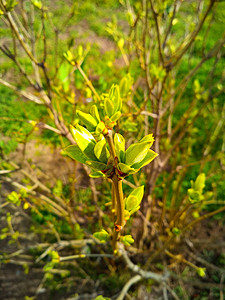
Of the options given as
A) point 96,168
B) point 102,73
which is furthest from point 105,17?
point 96,168

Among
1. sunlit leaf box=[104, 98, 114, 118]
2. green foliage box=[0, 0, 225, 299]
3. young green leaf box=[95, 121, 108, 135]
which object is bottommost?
green foliage box=[0, 0, 225, 299]

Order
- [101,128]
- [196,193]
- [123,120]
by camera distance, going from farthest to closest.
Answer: [123,120] → [196,193] → [101,128]

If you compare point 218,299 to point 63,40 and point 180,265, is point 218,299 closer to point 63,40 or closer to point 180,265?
point 180,265

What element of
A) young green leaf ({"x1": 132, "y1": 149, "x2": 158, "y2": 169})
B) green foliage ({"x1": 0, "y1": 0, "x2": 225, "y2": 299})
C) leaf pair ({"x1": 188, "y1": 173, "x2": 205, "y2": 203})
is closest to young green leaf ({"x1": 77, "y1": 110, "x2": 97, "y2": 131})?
green foliage ({"x1": 0, "y1": 0, "x2": 225, "y2": 299})

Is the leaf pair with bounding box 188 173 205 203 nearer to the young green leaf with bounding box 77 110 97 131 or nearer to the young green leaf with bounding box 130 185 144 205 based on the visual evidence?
the young green leaf with bounding box 130 185 144 205

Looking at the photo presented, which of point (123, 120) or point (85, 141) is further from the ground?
point (85, 141)

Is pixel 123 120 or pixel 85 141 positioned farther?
pixel 123 120

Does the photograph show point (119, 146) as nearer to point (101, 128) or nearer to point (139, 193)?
point (101, 128)

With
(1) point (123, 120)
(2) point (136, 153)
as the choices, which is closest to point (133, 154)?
(2) point (136, 153)
